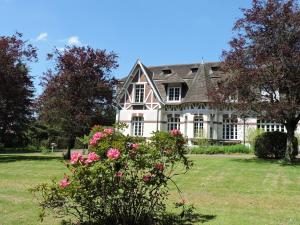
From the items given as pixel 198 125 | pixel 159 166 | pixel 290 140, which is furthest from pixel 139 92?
pixel 159 166

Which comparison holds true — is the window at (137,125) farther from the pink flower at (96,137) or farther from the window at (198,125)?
the pink flower at (96,137)

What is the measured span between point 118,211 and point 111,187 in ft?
1.83

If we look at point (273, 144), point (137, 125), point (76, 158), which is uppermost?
point (137, 125)

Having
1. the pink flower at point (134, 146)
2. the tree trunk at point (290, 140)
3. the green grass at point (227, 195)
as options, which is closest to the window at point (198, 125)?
the tree trunk at point (290, 140)

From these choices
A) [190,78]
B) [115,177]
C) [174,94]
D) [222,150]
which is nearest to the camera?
[115,177]

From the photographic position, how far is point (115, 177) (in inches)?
250

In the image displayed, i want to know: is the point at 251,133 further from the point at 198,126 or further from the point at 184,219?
the point at 184,219

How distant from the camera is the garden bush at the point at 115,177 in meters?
6.14

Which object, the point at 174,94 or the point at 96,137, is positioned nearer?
the point at 96,137

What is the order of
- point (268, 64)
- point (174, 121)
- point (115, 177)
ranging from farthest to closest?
point (174, 121) < point (268, 64) < point (115, 177)

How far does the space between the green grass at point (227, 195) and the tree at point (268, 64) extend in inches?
138

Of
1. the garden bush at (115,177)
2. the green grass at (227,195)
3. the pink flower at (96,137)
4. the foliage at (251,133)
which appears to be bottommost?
the green grass at (227,195)

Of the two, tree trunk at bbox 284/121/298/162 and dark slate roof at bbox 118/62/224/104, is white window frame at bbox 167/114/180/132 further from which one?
tree trunk at bbox 284/121/298/162

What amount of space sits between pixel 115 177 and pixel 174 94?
1195 inches
